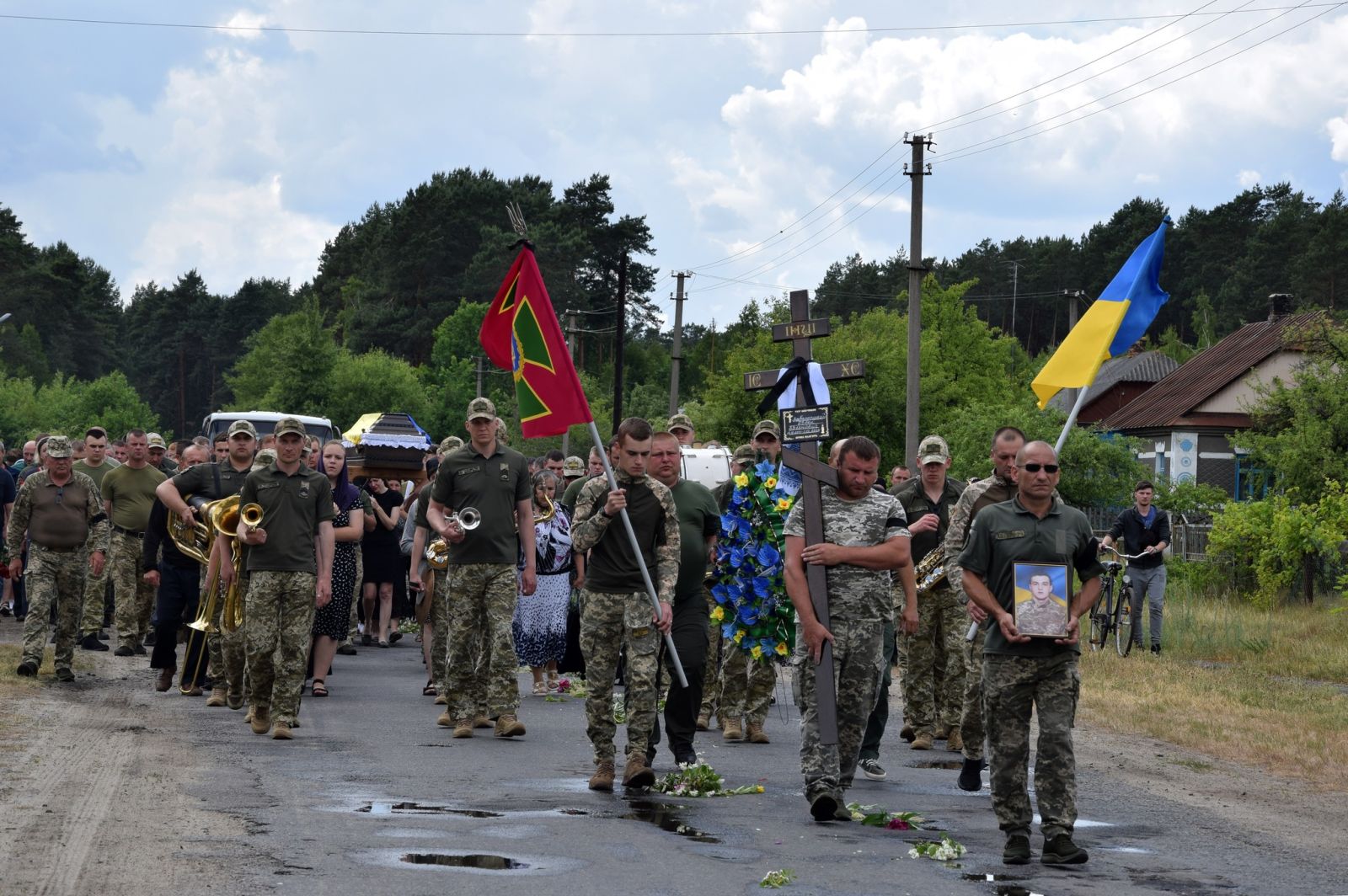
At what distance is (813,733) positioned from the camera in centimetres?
890

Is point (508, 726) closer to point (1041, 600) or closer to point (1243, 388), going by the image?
point (1041, 600)

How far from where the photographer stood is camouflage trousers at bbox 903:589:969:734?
11984mm

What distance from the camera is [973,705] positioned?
402 inches

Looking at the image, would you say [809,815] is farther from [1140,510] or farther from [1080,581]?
[1140,510]

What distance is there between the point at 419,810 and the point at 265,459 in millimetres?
4300

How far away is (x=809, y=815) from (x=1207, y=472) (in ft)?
175

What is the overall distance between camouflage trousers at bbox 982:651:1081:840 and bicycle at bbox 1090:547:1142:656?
41.1 feet

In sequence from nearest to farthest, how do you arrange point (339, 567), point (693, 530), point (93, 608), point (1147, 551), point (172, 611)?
point (693, 530) → point (172, 611) → point (339, 567) → point (93, 608) → point (1147, 551)

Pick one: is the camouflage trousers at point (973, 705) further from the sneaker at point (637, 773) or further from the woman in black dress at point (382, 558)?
the woman in black dress at point (382, 558)

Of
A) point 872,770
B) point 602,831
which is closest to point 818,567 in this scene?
point 602,831

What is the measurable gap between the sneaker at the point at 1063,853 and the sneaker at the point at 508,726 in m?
4.91

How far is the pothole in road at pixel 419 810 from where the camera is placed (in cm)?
874

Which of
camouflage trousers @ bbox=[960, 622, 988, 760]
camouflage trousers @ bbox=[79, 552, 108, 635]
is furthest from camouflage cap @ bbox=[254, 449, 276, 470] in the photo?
camouflage trousers @ bbox=[79, 552, 108, 635]

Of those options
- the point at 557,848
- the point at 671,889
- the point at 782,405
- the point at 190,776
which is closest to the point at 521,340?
the point at 782,405
